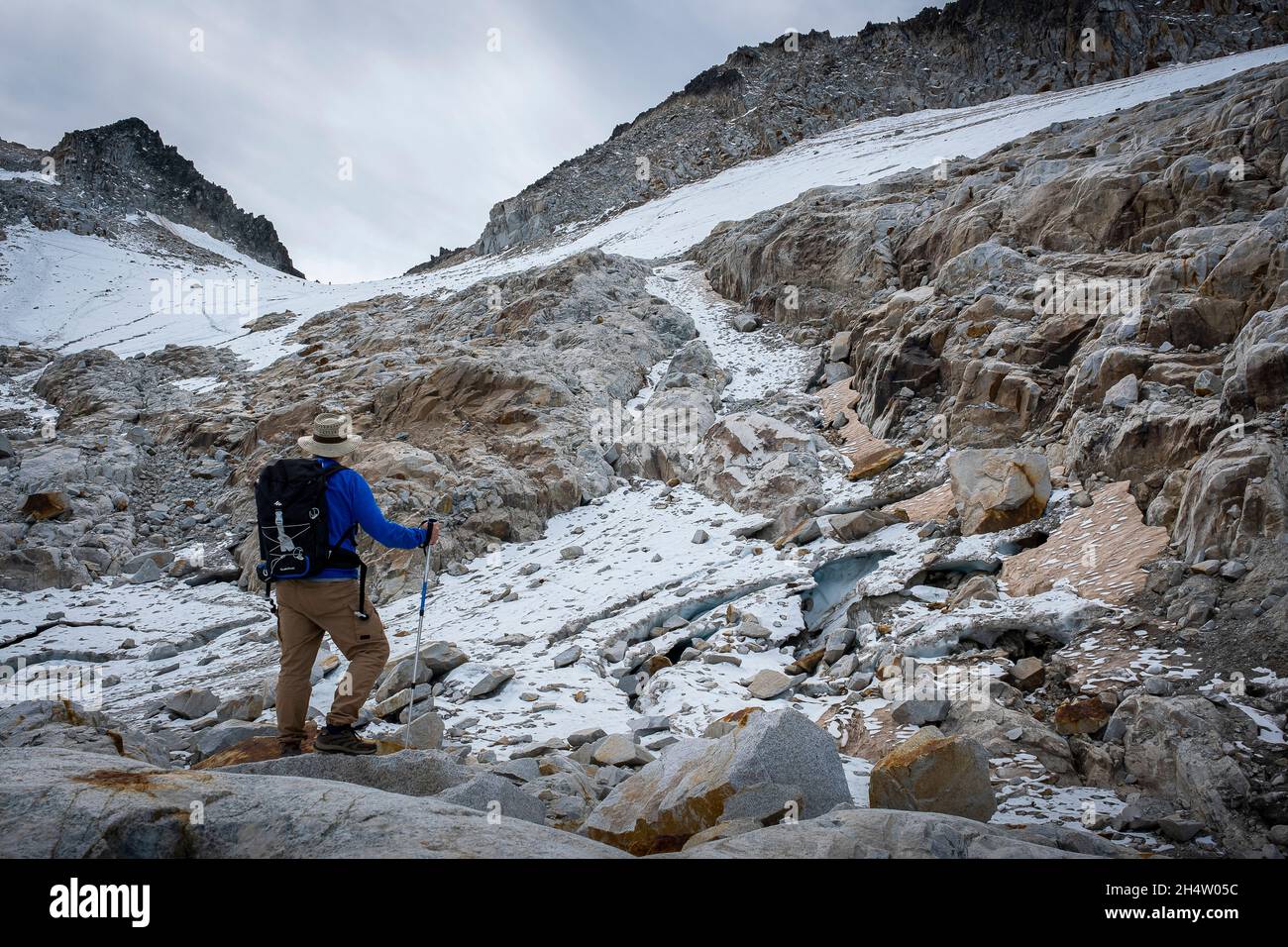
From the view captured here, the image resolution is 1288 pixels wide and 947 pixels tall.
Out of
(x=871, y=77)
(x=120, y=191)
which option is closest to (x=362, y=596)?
(x=120, y=191)

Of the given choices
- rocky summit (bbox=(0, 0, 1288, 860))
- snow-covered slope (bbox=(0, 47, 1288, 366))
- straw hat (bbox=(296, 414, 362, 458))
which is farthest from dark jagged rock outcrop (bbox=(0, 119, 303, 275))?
straw hat (bbox=(296, 414, 362, 458))

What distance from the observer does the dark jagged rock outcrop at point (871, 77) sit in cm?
5078

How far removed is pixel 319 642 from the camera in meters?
4.82

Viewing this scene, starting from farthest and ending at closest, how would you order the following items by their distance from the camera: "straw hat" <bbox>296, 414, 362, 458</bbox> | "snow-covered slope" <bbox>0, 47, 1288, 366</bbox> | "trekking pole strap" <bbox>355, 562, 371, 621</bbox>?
1. "snow-covered slope" <bbox>0, 47, 1288, 366</bbox>
2. "straw hat" <bbox>296, 414, 362, 458</bbox>
3. "trekking pole strap" <bbox>355, 562, 371, 621</bbox>

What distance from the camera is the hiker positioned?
4621 mm

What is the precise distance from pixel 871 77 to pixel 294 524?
245 ft

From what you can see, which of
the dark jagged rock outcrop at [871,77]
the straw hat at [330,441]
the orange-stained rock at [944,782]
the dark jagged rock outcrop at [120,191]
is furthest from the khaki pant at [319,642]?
the dark jagged rock outcrop at [120,191]

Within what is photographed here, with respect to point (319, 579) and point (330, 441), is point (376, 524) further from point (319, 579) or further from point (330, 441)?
point (330, 441)

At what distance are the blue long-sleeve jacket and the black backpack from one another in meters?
0.06

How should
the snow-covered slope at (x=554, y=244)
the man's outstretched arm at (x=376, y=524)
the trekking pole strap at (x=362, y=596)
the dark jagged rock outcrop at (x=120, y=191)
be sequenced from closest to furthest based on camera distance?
the trekking pole strap at (x=362, y=596), the man's outstretched arm at (x=376, y=524), the snow-covered slope at (x=554, y=244), the dark jagged rock outcrop at (x=120, y=191)

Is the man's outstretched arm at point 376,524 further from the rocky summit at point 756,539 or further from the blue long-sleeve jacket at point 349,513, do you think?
the rocky summit at point 756,539

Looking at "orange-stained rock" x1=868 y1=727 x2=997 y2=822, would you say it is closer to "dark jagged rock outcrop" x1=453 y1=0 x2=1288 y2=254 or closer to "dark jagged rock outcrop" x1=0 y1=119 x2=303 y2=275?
"dark jagged rock outcrop" x1=453 y1=0 x2=1288 y2=254

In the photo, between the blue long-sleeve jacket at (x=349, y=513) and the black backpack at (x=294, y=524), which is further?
the blue long-sleeve jacket at (x=349, y=513)
